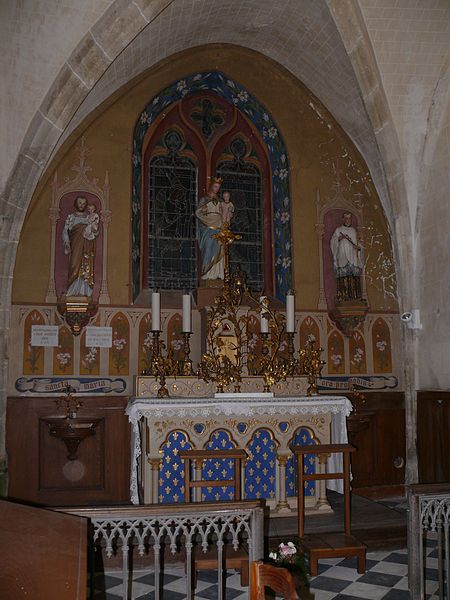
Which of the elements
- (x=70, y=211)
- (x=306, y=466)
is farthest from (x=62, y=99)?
(x=306, y=466)

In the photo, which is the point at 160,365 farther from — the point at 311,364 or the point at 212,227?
the point at 212,227

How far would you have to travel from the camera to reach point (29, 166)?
25.5ft

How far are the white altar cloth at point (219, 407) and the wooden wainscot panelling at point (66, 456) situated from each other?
1796mm

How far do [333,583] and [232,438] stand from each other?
6.65ft

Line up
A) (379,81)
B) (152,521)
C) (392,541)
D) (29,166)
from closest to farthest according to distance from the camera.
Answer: (152,521), (392,541), (29,166), (379,81)

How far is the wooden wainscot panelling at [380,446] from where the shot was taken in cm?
948

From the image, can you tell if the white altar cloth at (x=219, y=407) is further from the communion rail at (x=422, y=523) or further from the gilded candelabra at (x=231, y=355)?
the communion rail at (x=422, y=523)

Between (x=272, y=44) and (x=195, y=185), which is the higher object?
(x=272, y=44)

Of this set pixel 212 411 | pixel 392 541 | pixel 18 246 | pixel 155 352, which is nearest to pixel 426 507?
pixel 392 541

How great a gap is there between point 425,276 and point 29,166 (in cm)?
546

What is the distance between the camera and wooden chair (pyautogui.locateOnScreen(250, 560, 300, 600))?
7.58 ft

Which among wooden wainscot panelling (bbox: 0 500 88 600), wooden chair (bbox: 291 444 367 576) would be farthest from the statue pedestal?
wooden wainscot panelling (bbox: 0 500 88 600)

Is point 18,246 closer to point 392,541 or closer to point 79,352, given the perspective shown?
point 79,352

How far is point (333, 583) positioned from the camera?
212 inches
